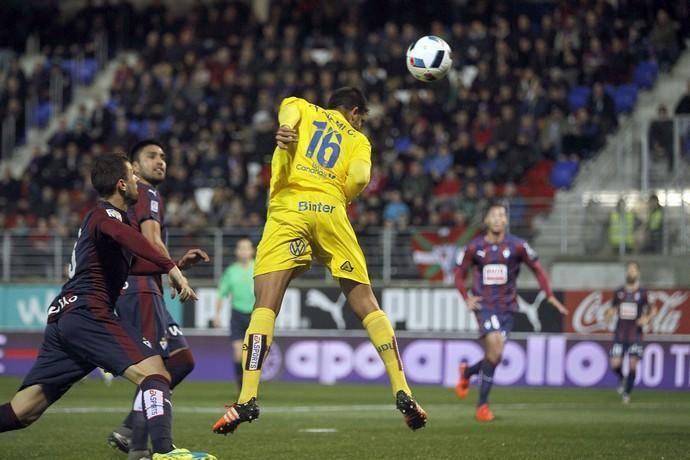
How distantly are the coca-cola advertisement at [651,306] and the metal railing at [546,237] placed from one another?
49.2 inches

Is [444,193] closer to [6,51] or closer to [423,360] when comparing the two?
[423,360]

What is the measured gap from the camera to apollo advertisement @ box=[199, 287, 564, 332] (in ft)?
76.0

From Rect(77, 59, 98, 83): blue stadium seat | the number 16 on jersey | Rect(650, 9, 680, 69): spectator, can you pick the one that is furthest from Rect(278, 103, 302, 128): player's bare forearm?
Rect(77, 59, 98, 83): blue stadium seat

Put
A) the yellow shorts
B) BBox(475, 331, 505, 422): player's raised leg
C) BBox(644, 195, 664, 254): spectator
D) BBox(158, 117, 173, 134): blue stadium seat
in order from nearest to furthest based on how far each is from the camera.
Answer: the yellow shorts → BBox(475, 331, 505, 422): player's raised leg → BBox(644, 195, 664, 254): spectator → BBox(158, 117, 173, 134): blue stadium seat

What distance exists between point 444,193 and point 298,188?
15646mm

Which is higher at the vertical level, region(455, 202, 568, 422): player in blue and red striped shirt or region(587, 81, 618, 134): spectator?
region(587, 81, 618, 134): spectator

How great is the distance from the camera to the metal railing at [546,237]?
23266 millimetres

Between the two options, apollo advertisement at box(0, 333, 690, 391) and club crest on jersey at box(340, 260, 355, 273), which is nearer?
club crest on jersey at box(340, 260, 355, 273)

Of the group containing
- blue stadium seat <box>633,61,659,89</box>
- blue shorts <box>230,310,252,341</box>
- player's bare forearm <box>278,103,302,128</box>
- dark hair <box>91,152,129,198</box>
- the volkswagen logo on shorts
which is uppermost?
blue stadium seat <box>633,61,659,89</box>

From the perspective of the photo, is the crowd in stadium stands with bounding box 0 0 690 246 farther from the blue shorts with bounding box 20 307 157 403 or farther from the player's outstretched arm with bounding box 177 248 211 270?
the blue shorts with bounding box 20 307 157 403

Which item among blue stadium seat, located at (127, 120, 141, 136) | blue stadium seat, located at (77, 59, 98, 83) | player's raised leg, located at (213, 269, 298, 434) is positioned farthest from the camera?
blue stadium seat, located at (77, 59, 98, 83)

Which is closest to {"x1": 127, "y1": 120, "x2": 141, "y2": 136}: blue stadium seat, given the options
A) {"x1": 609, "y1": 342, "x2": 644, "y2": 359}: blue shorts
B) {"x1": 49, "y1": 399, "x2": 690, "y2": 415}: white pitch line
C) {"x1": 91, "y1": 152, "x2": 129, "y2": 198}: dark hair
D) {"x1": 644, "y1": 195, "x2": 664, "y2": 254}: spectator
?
→ {"x1": 644, "y1": 195, "x2": 664, "y2": 254}: spectator

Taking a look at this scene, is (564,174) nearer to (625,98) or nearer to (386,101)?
(625,98)

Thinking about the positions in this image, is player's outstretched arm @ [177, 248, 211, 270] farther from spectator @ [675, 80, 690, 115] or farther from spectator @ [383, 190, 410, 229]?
spectator @ [675, 80, 690, 115]
